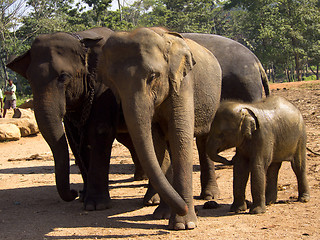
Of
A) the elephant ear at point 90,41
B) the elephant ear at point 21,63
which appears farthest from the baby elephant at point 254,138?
the elephant ear at point 21,63

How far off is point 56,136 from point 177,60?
1.53 m

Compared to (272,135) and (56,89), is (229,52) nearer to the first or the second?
(272,135)

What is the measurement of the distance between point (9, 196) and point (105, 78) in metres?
2.83

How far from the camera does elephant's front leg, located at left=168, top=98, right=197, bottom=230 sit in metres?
4.27

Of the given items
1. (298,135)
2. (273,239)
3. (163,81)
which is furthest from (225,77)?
(273,239)

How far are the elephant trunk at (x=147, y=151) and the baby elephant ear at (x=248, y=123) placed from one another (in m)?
1.11

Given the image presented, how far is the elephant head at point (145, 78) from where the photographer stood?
3.86 meters

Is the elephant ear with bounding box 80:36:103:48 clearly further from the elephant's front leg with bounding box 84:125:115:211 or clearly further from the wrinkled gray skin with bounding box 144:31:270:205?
the wrinkled gray skin with bounding box 144:31:270:205

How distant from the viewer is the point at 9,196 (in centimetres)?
636

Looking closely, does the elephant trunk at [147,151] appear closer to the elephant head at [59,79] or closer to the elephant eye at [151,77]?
the elephant eye at [151,77]

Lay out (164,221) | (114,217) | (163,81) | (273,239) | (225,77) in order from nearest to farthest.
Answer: (273,239), (163,81), (164,221), (114,217), (225,77)

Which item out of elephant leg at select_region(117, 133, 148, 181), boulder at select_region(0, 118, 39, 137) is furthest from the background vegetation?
elephant leg at select_region(117, 133, 148, 181)

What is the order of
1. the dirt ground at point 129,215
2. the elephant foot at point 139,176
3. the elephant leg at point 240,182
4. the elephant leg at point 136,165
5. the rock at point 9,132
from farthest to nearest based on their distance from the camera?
the rock at point 9,132 < the elephant foot at point 139,176 < the elephant leg at point 136,165 < the elephant leg at point 240,182 < the dirt ground at point 129,215

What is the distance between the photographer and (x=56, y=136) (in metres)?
5.00
